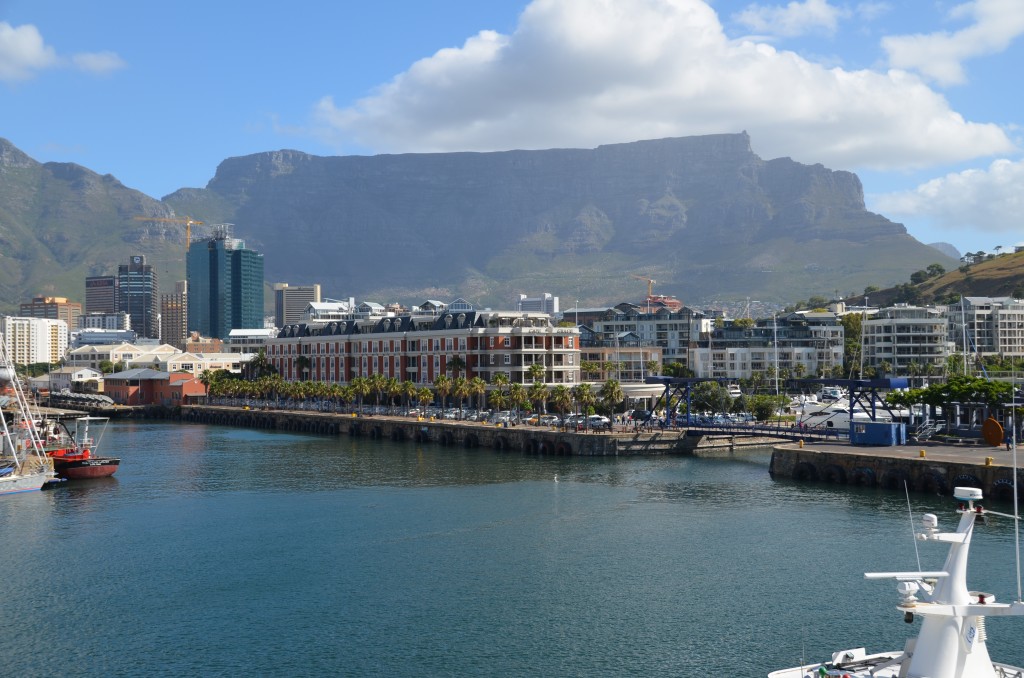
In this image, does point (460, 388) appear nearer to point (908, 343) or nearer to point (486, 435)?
point (486, 435)

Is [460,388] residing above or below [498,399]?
above

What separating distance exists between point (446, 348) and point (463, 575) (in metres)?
96.4

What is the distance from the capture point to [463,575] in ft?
167

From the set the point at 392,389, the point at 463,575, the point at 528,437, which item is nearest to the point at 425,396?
the point at 392,389

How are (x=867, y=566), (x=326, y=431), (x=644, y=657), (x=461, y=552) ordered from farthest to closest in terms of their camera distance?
(x=326, y=431), (x=461, y=552), (x=867, y=566), (x=644, y=657)

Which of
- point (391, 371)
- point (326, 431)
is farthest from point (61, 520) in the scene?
point (391, 371)

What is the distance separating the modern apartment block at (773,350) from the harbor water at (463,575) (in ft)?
345

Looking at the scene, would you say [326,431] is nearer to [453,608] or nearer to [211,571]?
[211,571]

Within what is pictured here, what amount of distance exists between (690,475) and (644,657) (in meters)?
49.1

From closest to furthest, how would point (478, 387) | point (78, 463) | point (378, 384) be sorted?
point (78, 463)
point (478, 387)
point (378, 384)

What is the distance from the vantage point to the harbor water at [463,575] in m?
39.6

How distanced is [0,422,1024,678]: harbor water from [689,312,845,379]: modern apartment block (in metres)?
105

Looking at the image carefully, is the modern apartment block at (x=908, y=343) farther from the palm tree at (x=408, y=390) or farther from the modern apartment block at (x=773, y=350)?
the palm tree at (x=408, y=390)

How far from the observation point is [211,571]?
52.8m
